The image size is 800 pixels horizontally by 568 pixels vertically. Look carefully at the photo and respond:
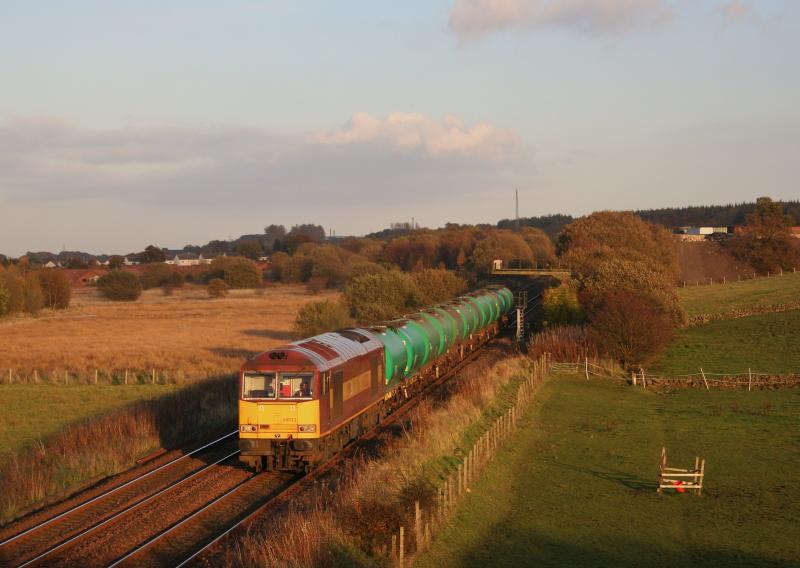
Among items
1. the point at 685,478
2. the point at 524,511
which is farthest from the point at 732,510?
the point at 524,511

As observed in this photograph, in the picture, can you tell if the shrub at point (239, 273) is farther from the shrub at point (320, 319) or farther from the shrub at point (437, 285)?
the shrub at point (320, 319)

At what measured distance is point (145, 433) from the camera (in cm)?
2652

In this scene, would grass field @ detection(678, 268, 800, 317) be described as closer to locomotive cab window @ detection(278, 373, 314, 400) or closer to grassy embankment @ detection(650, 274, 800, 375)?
grassy embankment @ detection(650, 274, 800, 375)

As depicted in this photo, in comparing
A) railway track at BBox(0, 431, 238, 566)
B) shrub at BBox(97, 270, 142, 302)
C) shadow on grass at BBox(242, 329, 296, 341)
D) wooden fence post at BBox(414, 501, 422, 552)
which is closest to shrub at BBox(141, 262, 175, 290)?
shrub at BBox(97, 270, 142, 302)

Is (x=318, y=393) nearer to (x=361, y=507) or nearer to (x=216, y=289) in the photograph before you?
(x=361, y=507)

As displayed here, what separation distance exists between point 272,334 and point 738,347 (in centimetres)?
4032

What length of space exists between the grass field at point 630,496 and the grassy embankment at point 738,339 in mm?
11551

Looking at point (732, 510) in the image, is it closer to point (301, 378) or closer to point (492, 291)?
point (301, 378)

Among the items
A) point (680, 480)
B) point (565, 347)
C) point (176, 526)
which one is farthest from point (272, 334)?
point (176, 526)

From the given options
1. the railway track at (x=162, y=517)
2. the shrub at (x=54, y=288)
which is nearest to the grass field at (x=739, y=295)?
the railway track at (x=162, y=517)

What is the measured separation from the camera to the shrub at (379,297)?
65.6m

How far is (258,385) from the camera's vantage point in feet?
69.6

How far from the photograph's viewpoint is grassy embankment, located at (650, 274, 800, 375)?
4541 cm

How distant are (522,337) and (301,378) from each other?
35755mm
